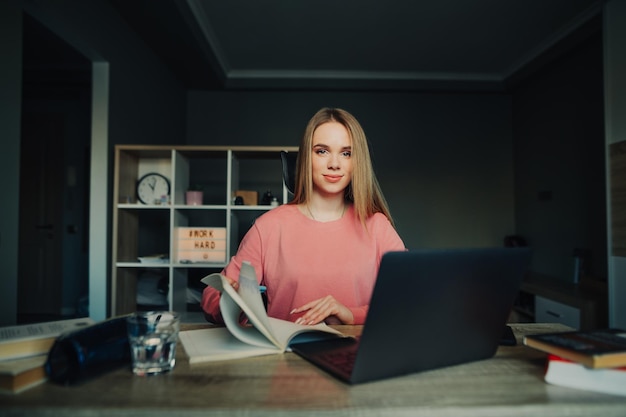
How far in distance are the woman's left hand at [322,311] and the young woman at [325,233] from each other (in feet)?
0.91

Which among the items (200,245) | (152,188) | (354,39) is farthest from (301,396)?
(354,39)

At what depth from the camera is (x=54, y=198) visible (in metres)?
5.11

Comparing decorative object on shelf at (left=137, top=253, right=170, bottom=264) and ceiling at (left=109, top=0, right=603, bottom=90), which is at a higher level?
ceiling at (left=109, top=0, right=603, bottom=90)

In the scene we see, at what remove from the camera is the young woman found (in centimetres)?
154

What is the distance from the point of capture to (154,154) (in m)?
3.28

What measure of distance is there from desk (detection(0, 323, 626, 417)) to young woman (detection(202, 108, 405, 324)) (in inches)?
28.8

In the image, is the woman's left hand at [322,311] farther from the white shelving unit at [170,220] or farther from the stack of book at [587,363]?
the white shelving unit at [170,220]

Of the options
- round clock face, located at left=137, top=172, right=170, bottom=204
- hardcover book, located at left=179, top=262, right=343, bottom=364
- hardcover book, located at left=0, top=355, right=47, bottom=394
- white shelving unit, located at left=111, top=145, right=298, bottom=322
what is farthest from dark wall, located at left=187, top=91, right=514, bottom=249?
hardcover book, located at left=0, top=355, right=47, bottom=394

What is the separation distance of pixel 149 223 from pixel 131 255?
3.02 feet

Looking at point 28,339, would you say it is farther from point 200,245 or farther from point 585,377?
point 200,245

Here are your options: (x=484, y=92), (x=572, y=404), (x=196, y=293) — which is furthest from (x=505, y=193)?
(x=572, y=404)

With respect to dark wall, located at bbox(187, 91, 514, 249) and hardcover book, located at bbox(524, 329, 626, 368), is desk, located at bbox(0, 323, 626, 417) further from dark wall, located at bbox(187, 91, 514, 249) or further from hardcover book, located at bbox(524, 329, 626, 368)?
dark wall, located at bbox(187, 91, 514, 249)

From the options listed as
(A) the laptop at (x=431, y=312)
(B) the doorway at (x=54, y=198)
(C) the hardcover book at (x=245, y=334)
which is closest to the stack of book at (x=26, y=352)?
(C) the hardcover book at (x=245, y=334)

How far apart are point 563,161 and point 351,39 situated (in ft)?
7.48
